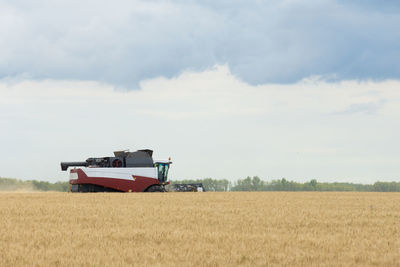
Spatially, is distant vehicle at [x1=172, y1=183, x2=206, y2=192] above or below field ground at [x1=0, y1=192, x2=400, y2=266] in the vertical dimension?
above

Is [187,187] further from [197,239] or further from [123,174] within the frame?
[197,239]

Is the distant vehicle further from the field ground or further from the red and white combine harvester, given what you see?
the field ground

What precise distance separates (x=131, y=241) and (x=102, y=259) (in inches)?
90.2

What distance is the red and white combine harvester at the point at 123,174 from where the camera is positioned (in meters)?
42.1

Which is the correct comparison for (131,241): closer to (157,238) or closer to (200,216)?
(157,238)

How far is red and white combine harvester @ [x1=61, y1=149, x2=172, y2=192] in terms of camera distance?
42062 millimetres

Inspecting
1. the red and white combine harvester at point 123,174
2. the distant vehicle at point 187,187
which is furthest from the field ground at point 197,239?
the distant vehicle at point 187,187

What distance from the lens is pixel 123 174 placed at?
139 ft

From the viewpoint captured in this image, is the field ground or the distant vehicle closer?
the field ground

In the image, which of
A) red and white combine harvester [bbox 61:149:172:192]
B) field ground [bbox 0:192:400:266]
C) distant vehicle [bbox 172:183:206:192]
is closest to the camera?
field ground [bbox 0:192:400:266]

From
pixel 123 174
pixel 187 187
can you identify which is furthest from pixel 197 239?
pixel 187 187

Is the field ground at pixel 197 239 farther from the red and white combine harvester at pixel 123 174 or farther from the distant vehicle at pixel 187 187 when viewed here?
the distant vehicle at pixel 187 187

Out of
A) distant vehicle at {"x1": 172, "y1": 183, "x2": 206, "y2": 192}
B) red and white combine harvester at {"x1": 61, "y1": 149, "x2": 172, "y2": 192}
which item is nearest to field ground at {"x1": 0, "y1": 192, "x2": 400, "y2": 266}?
red and white combine harvester at {"x1": 61, "y1": 149, "x2": 172, "y2": 192}

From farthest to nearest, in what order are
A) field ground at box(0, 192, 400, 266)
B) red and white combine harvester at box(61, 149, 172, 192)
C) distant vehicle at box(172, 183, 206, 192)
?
distant vehicle at box(172, 183, 206, 192), red and white combine harvester at box(61, 149, 172, 192), field ground at box(0, 192, 400, 266)
